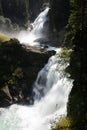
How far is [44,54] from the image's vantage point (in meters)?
58.1

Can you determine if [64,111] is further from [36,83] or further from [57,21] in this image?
[57,21]

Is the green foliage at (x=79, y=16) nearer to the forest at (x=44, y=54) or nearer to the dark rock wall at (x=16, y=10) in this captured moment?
the forest at (x=44, y=54)

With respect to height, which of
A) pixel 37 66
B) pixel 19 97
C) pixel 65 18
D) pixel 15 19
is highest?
pixel 15 19

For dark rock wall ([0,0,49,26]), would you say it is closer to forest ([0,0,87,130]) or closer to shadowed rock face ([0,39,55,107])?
forest ([0,0,87,130])

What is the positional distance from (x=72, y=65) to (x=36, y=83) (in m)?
17.5

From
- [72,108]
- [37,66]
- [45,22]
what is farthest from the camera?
[45,22]

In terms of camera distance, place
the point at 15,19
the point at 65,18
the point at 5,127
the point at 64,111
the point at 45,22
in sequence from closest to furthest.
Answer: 1. the point at 5,127
2. the point at 64,111
3. the point at 65,18
4. the point at 45,22
5. the point at 15,19

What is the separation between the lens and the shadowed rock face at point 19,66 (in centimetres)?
5381

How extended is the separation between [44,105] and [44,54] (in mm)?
11139

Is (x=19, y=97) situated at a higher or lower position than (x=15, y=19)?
lower

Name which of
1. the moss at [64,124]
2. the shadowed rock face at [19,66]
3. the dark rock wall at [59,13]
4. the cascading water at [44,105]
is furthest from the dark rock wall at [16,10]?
the moss at [64,124]

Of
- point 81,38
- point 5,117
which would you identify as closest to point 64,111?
point 5,117

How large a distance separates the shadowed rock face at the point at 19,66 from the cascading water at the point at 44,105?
3.98 feet

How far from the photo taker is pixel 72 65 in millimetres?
38188
